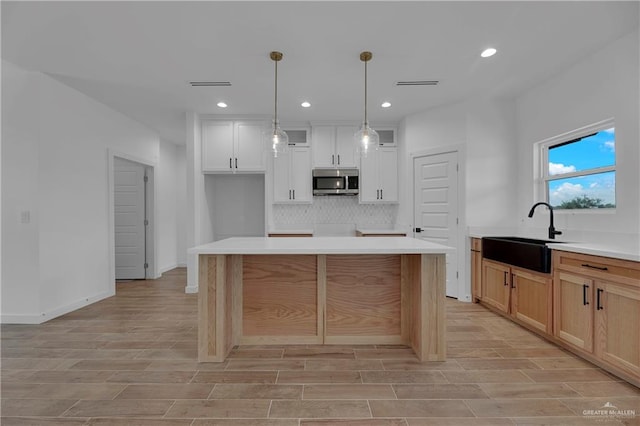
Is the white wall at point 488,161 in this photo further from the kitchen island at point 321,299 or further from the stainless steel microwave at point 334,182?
the kitchen island at point 321,299

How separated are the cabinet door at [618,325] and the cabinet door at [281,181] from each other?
3.79m

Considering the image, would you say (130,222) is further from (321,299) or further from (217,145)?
(321,299)

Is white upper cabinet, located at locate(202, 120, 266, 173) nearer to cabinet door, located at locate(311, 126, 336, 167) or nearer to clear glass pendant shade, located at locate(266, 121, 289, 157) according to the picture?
cabinet door, located at locate(311, 126, 336, 167)

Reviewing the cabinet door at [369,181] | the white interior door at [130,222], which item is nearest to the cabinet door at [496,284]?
the cabinet door at [369,181]

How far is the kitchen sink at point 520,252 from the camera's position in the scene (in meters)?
2.72

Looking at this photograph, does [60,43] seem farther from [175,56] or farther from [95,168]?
[95,168]

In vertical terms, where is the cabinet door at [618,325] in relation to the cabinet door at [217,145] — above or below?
below

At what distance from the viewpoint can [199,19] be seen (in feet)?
7.83

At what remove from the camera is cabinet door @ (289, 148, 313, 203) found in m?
4.90

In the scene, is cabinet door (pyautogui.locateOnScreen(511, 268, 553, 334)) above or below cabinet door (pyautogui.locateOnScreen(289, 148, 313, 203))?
below

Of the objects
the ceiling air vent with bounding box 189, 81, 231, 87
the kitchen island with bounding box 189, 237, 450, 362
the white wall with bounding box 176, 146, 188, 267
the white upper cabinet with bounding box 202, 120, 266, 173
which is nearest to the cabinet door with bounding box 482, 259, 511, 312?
the kitchen island with bounding box 189, 237, 450, 362

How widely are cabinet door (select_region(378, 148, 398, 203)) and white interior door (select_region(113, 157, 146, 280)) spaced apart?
4.14 m

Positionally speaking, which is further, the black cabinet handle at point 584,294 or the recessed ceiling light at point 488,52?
the recessed ceiling light at point 488,52

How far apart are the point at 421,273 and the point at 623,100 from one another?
2.36 meters
